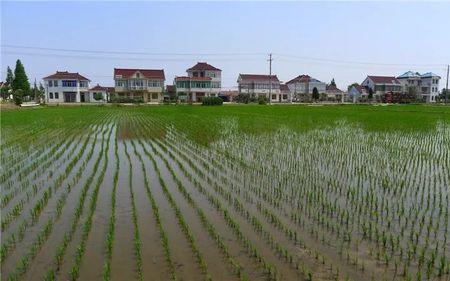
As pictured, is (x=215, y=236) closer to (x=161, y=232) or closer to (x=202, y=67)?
(x=161, y=232)

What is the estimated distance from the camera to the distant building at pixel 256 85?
76688 millimetres

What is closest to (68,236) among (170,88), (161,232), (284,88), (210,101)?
(161,232)

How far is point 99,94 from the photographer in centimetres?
6875

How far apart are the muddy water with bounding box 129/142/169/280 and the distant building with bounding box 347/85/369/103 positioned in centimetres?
8062

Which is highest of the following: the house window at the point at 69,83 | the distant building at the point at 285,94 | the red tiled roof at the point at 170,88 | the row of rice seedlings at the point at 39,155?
the house window at the point at 69,83

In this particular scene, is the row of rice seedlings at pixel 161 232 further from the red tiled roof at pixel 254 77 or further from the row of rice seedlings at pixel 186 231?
the red tiled roof at pixel 254 77

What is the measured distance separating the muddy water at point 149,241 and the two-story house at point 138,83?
2371 inches

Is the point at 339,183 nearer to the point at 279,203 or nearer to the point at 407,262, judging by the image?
the point at 279,203

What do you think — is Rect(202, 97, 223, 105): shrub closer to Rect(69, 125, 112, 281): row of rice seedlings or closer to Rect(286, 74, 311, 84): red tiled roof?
Rect(286, 74, 311, 84): red tiled roof

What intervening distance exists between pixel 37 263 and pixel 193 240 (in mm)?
1852

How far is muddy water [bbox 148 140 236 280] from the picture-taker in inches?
173

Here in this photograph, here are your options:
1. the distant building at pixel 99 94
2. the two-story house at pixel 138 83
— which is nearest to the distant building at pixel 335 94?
the two-story house at pixel 138 83

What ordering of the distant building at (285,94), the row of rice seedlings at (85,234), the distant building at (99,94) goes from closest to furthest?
1. the row of rice seedlings at (85,234)
2. the distant building at (99,94)
3. the distant building at (285,94)

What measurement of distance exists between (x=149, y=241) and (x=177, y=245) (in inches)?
16.0
